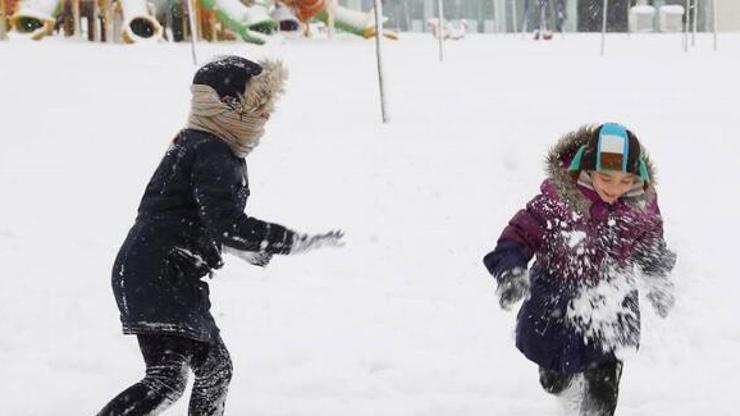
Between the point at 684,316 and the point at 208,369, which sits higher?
the point at 208,369

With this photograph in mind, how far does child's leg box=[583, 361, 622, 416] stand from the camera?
3.09 meters

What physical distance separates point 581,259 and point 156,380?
1.40 meters

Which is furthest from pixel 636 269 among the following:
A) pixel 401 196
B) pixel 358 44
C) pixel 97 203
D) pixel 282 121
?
pixel 358 44

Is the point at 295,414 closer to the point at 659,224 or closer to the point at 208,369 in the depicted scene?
the point at 208,369

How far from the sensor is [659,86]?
11906 mm

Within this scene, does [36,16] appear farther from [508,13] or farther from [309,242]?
[309,242]

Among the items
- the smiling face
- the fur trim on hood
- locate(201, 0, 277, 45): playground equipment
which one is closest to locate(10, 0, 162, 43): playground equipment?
locate(201, 0, 277, 45): playground equipment

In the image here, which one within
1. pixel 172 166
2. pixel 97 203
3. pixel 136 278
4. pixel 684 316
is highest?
pixel 172 166

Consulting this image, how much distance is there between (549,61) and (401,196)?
27.4 feet

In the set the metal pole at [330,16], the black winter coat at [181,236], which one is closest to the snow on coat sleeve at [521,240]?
the black winter coat at [181,236]

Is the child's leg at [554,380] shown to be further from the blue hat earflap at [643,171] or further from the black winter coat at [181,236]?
the black winter coat at [181,236]

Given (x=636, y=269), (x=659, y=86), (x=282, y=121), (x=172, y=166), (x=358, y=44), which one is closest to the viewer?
(x=172, y=166)

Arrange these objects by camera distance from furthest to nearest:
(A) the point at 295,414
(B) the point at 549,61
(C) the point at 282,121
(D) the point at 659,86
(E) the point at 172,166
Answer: (B) the point at 549,61 < (D) the point at 659,86 < (C) the point at 282,121 < (A) the point at 295,414 < (E) the point at 172,166

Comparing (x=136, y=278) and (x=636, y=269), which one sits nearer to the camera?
(x=136, y=278)
